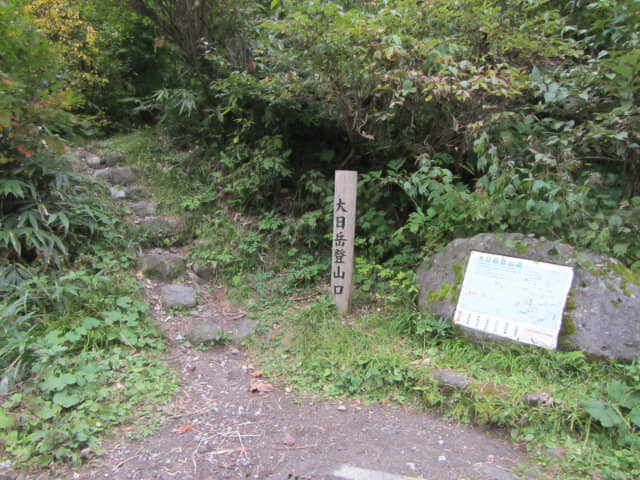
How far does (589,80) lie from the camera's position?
3719 mm

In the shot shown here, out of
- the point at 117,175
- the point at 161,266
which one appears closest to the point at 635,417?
the point at 161,266

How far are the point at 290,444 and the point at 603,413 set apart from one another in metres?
1.96

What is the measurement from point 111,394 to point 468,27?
4480 millimetres

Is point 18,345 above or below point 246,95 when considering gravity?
below

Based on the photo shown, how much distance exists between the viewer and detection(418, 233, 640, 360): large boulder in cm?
292

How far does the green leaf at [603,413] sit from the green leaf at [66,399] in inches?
130

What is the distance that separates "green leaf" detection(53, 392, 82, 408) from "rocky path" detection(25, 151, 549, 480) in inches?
14.6

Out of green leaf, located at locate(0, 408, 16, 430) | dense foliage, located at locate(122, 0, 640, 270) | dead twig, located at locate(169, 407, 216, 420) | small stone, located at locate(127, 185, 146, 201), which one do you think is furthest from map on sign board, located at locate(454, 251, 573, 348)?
small stone, located at locate(127, 185, 146, 201)

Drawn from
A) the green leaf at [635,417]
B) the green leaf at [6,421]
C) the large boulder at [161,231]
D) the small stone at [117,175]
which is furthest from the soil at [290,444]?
the small stone at [117,175]

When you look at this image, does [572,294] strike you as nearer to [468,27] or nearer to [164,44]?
[468,27]

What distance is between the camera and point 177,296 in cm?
430

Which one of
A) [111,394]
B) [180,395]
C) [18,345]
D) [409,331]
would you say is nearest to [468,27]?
[409,331]

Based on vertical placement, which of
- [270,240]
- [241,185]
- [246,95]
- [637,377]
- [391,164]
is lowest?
[637,377]

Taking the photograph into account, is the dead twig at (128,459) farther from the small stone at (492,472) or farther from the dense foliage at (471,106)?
the dense foliage at (471,106)
